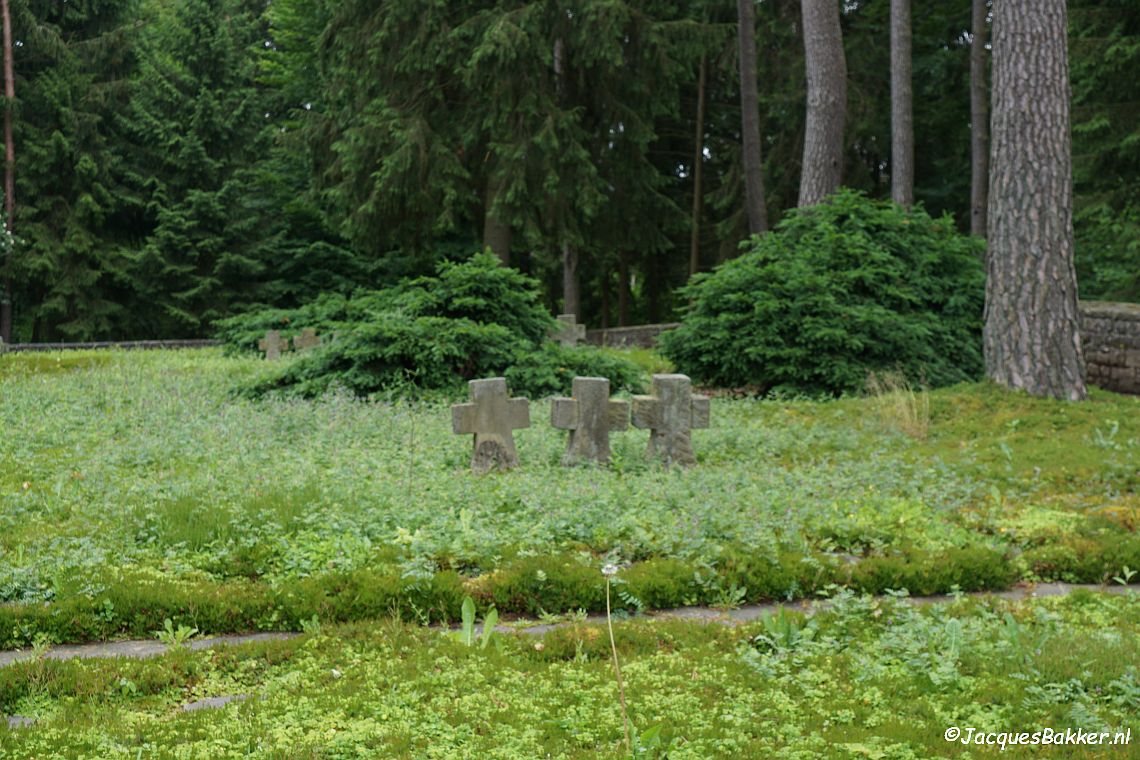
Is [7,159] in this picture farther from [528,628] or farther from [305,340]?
[528,628]

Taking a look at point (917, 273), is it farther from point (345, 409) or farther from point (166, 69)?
point (166, 69)

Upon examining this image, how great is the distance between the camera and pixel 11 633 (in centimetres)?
480

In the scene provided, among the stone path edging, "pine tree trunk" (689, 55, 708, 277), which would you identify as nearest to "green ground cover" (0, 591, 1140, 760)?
the stone path edging

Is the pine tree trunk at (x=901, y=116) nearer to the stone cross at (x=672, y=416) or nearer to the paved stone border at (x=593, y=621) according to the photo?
the stone cross at (x=672, y=416)

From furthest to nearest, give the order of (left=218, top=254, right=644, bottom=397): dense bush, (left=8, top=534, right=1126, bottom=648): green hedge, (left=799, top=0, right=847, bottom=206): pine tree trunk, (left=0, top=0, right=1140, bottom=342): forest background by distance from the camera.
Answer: (left=0, top=0, right=1140, bottom=342): forest background
(left=799, top=0, right=847, bottom=206): pine tree trunk
(left=218, top=254, right=644, bottom=397): dense bush
(left=8, top=534, right=1126, bottom=648): green hedge

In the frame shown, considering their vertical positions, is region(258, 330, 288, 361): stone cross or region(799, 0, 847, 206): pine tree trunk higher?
region(799, 0, 847, 206): pine tree trunk

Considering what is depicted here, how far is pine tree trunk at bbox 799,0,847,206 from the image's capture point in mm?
17219

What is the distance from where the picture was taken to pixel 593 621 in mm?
5262

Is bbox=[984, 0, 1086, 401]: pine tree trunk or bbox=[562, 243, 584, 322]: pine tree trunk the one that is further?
bbox=[562, 243, 584, 322]: pine tree trunk

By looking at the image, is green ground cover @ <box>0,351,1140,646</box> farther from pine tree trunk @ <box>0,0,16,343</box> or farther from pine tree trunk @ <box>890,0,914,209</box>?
pine tree trunk @ <box>0,0,16,343</box>

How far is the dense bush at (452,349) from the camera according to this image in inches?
495

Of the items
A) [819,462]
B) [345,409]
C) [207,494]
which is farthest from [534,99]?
[207,494]

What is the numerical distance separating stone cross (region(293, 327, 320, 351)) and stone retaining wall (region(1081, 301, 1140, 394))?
12.1 meters

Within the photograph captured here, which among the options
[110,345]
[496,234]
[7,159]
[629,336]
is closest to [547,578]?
[496,234]
